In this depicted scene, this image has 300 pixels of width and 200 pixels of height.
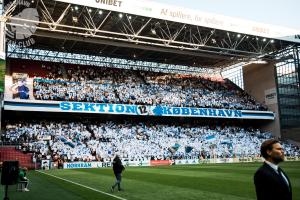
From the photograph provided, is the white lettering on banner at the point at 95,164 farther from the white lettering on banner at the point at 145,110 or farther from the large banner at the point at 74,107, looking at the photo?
the white lettering on banner at the point at 145,110

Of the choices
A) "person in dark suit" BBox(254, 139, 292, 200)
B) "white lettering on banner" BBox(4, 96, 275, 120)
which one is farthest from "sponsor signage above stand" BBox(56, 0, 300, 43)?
"person in dark suit" BBox(254, 139, 292, 200)

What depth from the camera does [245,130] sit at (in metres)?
57.4

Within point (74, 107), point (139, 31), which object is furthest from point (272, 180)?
point (74, 107)

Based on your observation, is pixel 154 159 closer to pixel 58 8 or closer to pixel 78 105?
pixel 78 105

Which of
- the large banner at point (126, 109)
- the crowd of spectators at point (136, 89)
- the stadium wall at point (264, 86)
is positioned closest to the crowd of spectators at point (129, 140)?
the large banner at point (126, 109)

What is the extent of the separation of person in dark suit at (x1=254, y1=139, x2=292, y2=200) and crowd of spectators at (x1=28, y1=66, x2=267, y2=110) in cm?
4176

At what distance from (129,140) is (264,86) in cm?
2802

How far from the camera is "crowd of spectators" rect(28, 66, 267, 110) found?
46844mm

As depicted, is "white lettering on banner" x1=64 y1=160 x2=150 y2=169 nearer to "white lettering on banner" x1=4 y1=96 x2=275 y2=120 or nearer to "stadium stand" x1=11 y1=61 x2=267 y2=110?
"white lettering on banner" x1=4 y1=96 x2=275 y2=120

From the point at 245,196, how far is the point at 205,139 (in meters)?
36.7

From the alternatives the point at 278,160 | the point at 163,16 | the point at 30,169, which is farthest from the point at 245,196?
the point at 163,16

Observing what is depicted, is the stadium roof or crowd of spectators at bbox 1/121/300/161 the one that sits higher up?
the stadium roof

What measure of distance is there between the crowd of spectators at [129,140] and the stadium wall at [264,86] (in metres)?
5.09

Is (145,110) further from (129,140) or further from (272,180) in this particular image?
(272,180)
